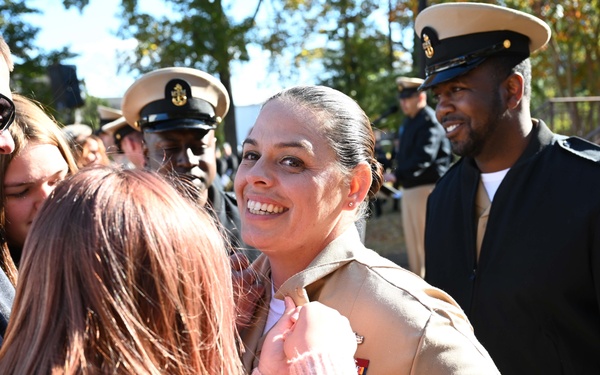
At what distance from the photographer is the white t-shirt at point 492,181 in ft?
10.4

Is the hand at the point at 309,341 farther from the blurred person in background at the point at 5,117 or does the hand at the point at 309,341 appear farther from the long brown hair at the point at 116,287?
the blurred person in background at the point at 5,117

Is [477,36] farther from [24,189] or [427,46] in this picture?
[24,189]

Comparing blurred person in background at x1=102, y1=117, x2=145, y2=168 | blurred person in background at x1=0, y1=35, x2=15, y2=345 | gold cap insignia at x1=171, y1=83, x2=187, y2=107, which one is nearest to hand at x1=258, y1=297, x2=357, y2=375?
blurred person in background at x1=0, y1=35, x2=15, y2=345

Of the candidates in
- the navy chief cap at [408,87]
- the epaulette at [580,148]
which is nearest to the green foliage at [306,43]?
the navy chief cap at [408,87]

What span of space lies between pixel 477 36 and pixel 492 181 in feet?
2.33

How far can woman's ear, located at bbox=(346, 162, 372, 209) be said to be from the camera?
7.20 feet

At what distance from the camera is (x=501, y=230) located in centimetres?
296

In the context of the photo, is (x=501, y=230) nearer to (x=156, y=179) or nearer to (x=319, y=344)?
(x=319, y=344)

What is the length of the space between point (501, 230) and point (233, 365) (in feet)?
5.83

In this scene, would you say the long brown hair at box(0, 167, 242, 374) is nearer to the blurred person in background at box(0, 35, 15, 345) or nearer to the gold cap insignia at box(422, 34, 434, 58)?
the blurred person in background at box(0, 35, 15, 345)

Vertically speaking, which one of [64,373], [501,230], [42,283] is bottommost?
[501,230]

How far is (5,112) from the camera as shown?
7.04ft

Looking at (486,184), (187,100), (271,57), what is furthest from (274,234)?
(271,57)

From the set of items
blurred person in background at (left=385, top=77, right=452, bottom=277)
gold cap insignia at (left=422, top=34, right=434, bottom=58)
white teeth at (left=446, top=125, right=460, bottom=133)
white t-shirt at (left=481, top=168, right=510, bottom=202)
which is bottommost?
blurred person in background at (left=385, top=77, right=452, bottom=277)
